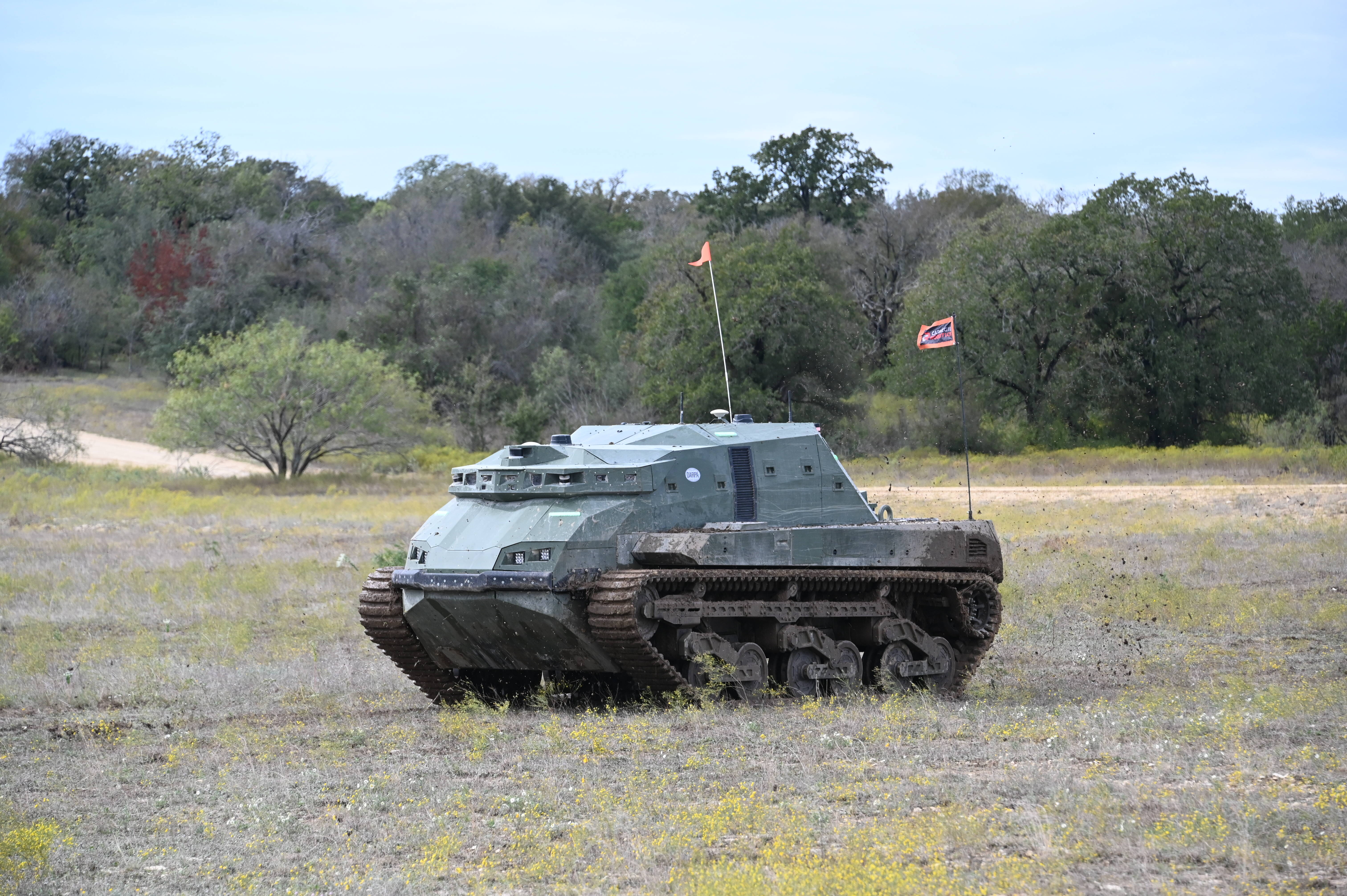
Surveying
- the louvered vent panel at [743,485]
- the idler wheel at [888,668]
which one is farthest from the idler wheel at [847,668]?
the louvered vent panel at [743,485]

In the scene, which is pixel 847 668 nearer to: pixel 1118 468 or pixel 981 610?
pixel 981 610

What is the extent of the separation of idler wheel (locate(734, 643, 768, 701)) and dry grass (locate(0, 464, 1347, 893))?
0.37 metres

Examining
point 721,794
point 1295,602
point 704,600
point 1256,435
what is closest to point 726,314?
point 1256,435

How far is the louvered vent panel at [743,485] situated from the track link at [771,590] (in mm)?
695

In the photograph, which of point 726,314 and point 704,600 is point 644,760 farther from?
point 726,314

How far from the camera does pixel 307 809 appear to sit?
9219mm

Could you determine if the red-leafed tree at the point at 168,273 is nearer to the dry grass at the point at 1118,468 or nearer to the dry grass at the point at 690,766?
the dry grass at the point at 1118,468

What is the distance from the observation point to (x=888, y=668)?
1437cm

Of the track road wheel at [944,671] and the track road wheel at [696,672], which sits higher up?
the track road wheel at [696,672]

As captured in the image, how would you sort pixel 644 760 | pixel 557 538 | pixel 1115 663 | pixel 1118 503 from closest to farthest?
pixel 644 760 < pixel 557 538 < pixel 1115 663 < pixel 1118 503

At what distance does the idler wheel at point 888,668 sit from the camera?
14164 millimetres

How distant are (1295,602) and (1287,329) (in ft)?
95.4

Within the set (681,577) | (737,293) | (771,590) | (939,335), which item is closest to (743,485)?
(771,590)

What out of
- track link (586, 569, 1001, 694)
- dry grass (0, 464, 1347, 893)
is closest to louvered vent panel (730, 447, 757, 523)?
track link (586, 569, 1001, 694)
